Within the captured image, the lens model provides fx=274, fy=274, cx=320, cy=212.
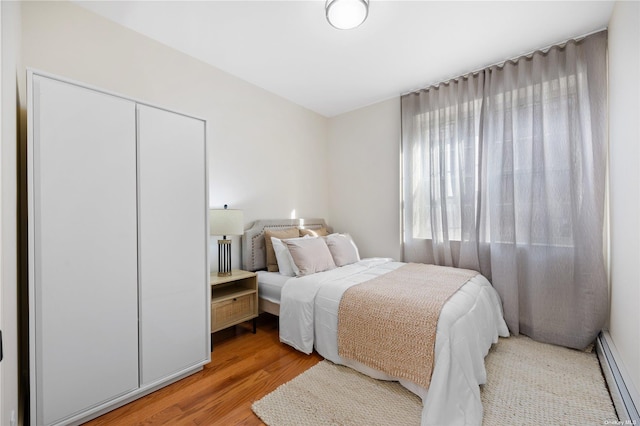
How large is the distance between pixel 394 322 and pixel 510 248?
1624 millimetres

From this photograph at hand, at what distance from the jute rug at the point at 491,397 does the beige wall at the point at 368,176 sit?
180 centimetres

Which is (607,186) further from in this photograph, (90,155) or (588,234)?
(90,155)

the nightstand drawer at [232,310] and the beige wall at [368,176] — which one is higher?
the beige wall at [368,176]

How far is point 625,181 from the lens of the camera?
5.95ft

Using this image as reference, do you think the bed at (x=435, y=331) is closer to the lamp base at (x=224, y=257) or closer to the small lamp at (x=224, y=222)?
the lamp base at (x=224, y=257)

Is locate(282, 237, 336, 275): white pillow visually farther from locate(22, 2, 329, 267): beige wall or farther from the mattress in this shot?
locate(22, 2, 329, 267): beige wall

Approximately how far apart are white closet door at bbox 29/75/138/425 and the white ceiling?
3.18 feet

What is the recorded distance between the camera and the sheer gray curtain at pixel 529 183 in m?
2.30

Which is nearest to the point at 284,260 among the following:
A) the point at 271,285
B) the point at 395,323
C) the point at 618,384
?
the point at 271,285

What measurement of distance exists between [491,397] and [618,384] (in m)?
0.77

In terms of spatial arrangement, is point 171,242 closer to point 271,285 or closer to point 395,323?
point 271,285

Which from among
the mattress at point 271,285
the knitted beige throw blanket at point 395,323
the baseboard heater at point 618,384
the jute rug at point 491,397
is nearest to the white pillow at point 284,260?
the mattress at point 271,285

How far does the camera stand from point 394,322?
1838 mm

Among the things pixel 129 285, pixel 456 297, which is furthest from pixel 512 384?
pixel 129 285
